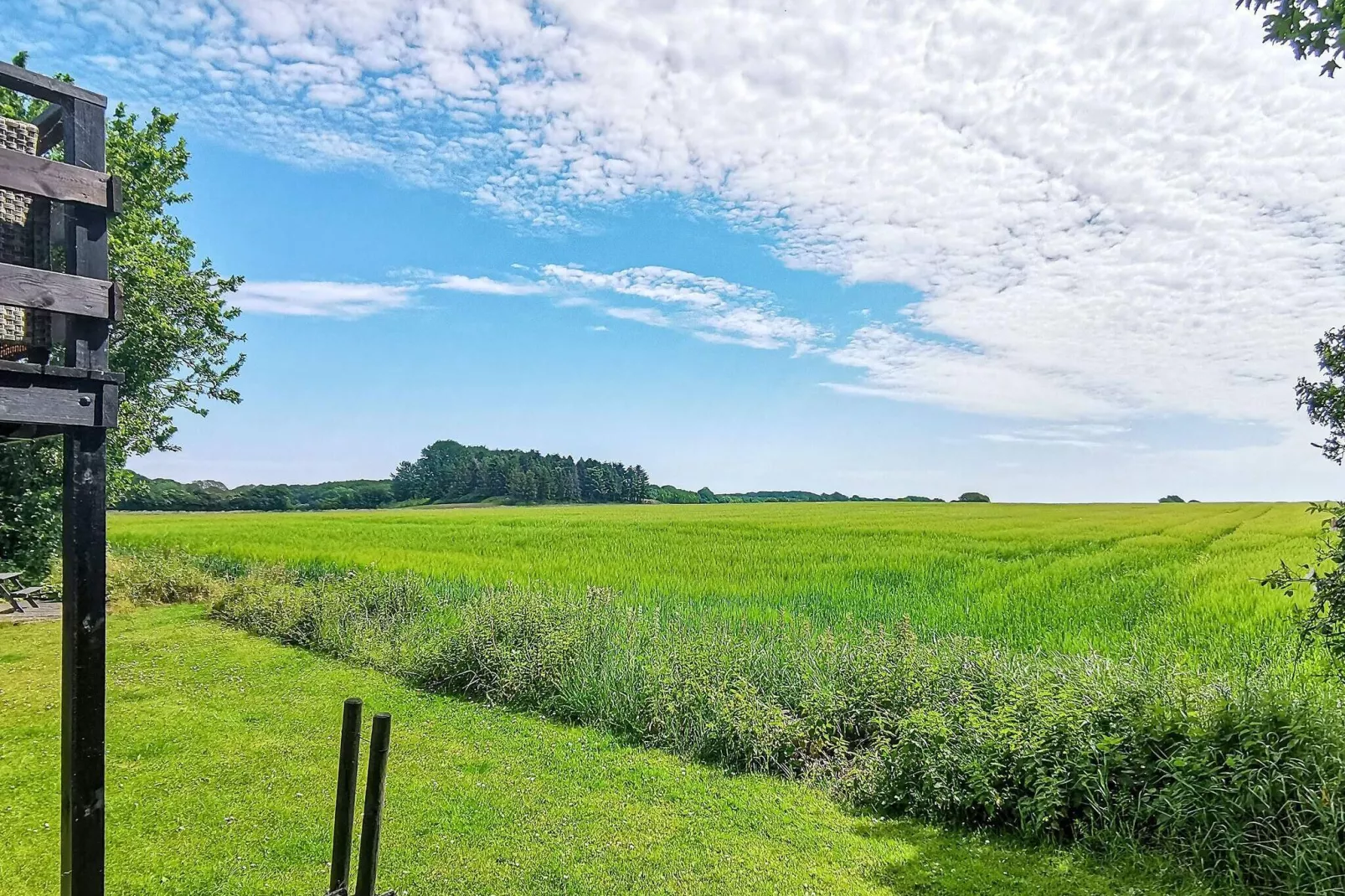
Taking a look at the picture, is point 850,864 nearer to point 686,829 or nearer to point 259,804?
point 686,829

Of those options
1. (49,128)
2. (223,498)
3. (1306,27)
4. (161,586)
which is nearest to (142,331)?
(161,586)

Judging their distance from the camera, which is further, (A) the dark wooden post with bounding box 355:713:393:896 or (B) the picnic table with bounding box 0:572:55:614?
(B) the picnic table with bounding box 0:572:55:614

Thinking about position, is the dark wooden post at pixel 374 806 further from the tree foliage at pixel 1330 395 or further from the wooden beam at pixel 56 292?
the tree foliage at pixel 1330 395

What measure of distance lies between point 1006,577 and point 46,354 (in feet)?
46.0

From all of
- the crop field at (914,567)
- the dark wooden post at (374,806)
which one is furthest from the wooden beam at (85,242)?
the crop field at (914,567)

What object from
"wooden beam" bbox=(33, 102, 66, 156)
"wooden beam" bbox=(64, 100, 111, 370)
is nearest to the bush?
"wooden beam" bbox=(33, 102, 66, 156)

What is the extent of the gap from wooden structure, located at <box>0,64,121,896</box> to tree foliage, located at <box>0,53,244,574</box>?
12295 millimetres

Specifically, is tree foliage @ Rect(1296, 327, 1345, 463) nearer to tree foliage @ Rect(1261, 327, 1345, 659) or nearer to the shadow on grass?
tree foliage @ Rect(1261, 327, 1345, 659)

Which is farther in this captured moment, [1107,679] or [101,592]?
[1107,679]

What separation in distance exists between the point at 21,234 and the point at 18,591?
13.2m

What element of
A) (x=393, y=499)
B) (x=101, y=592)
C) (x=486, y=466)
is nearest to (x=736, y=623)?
(x=101, y=592)

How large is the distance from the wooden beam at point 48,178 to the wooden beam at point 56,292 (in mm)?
371

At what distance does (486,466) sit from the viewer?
67.5 m

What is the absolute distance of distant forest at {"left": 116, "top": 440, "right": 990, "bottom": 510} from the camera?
57812 millimetres
